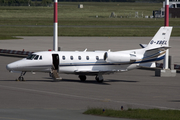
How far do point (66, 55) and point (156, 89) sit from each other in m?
7.47

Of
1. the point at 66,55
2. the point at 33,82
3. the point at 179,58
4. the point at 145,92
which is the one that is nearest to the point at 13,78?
the point at 33,82

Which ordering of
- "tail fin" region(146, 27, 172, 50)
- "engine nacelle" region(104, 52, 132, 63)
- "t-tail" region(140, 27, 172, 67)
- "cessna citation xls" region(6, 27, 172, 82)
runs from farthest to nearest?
"tail fin" region(146, 27, 172, 50), "t-tail" region(140, 27, 172, 67), "engine nacelle" region(104, 52, 132, 63), "cessna citation xls" region(6, 27, 172, 82)

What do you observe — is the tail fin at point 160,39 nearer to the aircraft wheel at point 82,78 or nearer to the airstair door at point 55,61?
the aircraft wheel at point 82,78

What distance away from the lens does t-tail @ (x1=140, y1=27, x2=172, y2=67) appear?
34.4 metres

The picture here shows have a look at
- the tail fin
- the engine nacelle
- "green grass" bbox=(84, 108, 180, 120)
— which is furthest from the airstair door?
"green grass" bbox=(84, 108, 180, 120)

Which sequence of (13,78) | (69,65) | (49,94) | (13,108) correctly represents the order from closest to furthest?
(13,108) < (49,94) < (69,65) < (13,78)

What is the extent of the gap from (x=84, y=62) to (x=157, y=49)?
5.77m

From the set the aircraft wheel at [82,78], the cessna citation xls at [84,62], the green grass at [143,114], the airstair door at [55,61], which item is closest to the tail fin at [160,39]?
the cessna citation xls at [84,62]

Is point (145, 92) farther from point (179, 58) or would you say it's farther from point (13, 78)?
point (179, 58)

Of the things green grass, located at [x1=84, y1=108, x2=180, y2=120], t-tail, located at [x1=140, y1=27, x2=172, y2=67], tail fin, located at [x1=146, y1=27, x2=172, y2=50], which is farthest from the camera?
tail fin, located at [x1=146, y1=27, x2=172, y2=50]

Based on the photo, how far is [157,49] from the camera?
3419 cm

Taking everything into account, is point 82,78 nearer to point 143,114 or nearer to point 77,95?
point 77,95

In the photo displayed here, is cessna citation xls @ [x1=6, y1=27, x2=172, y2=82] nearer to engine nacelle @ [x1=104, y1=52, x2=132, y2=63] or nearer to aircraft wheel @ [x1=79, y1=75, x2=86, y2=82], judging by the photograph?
engine nacelle @ [x1=104, y1=52, x2=132, y2=63]

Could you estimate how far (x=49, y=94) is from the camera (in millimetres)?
28266
